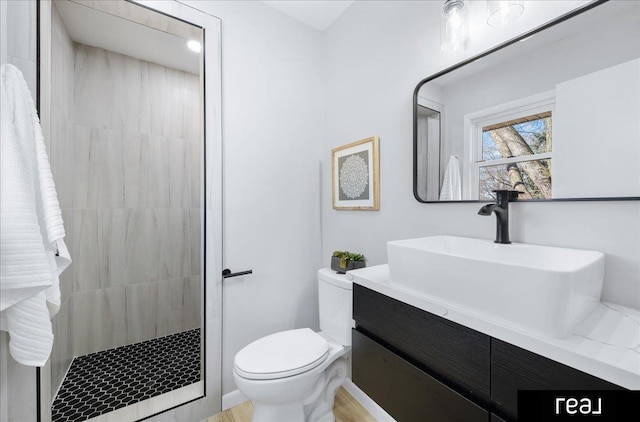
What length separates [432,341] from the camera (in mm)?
794

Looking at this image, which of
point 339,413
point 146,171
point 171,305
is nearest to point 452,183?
point 339,413

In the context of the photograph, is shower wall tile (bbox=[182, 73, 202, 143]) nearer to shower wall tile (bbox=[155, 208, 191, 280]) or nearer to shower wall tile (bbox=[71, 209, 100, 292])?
shower wall tile (bbox=[155, 208, 191, 280])

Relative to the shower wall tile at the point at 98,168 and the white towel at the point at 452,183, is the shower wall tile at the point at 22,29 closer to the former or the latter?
the shower wall tile at the point at 98,168

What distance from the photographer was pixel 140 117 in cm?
214

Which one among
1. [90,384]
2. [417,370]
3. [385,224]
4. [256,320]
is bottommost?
[90,384]

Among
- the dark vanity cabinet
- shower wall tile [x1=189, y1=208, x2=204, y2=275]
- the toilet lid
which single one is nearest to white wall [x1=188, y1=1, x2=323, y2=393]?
the toilet lid

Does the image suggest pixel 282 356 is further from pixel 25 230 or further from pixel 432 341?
pixel 25 230

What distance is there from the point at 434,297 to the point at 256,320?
4.10 ft

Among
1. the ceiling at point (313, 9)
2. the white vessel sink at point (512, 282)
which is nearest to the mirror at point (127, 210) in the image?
the ceiling at point (313, 9)

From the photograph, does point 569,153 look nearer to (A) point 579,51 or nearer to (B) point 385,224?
(A) point 579,51

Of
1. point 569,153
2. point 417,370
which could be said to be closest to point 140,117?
point 417,370

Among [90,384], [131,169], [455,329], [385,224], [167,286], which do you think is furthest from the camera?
[167,286]

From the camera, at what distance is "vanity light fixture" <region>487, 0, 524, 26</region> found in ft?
3.12

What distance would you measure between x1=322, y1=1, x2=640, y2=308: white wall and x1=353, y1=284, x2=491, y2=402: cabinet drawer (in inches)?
18.4
